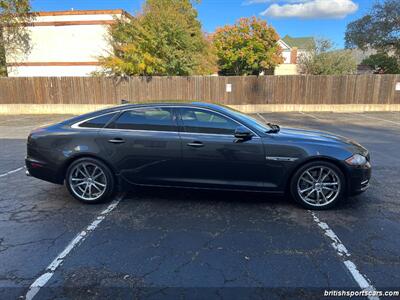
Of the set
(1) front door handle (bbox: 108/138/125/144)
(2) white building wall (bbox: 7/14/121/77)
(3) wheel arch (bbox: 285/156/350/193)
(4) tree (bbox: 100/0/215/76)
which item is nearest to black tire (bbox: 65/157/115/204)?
(1) front door handle (bbox: 108/138/125/144)

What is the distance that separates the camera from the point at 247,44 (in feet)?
97.5

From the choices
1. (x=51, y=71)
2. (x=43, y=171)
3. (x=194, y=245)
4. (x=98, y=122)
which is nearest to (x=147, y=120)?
(x=98, y=122)

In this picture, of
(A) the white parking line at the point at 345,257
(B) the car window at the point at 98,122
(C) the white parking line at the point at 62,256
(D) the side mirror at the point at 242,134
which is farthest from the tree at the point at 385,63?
(C) the white parking line at the point at 62,256

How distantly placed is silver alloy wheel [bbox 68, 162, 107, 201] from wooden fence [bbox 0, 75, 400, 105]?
14.6 metres

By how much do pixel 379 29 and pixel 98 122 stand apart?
97.3ft

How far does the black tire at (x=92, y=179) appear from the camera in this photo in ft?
14.3

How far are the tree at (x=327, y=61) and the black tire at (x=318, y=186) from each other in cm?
3262

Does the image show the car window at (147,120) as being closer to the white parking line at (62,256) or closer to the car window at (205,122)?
the car window at (205,122)

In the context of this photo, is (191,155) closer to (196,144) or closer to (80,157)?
(196,144)

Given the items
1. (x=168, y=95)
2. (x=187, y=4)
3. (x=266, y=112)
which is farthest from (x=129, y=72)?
(x=187, y=4)

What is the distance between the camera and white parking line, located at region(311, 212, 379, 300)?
2.61 metres

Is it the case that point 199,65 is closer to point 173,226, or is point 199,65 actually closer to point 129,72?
point 129,72

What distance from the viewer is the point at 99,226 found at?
3721 mm

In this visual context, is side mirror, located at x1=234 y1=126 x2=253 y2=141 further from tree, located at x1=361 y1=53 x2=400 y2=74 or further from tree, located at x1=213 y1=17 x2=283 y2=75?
tree, located at x1=361 y1=53 x2=400 y2=74
